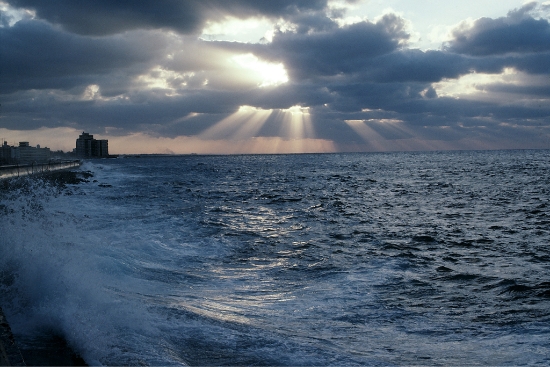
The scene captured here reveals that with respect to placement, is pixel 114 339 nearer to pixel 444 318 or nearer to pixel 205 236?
pixel 444 318

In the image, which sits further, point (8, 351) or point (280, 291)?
point (280, 291)

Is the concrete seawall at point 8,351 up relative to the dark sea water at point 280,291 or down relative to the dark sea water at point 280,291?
up

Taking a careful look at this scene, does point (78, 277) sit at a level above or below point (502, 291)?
above

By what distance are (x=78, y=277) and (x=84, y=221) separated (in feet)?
32.6

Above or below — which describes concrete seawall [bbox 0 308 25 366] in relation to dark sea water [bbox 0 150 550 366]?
above

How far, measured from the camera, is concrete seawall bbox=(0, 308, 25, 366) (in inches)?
158

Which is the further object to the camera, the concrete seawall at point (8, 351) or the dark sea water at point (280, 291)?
the dark sea water at point (280, 291)

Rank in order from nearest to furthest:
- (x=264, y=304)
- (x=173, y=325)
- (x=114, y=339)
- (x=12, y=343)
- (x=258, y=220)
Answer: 1. (x=12, y=343)
2. (x=114, y=339)
3. (x=173, y=325)
4. (x=264, y=304)
5. (x=258, y=220)

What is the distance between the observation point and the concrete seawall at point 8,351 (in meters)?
4.02

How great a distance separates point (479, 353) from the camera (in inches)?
227

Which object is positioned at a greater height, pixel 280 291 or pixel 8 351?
pixel 8 351

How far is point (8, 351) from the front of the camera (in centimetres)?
428

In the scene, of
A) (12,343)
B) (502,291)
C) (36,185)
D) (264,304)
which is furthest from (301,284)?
(36,185)

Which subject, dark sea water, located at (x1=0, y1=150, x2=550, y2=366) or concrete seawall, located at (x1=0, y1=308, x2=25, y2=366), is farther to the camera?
dark sea water, located at (x1=0, y1=150, x2=550, y2=366)
